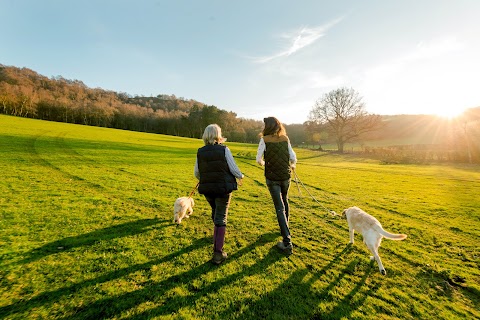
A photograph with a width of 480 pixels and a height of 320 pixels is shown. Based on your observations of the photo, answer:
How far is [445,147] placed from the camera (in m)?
36.7

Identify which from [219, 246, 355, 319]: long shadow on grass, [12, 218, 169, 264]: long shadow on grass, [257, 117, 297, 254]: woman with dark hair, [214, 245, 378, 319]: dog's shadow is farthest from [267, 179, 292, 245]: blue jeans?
[12, 218, 169, 264]: long shadow on grass

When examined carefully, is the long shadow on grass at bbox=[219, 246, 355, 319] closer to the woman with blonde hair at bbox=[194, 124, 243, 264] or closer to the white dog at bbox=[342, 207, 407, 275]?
the white dog at bbox=[342, 207, 407, 275]

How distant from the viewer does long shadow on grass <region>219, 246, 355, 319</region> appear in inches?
139

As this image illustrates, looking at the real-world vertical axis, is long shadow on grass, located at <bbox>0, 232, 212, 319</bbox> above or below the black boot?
below

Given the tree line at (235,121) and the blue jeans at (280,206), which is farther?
the tree line at (235,121)

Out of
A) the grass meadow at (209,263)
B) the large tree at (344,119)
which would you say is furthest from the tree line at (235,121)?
the grass meadow at (209,263)

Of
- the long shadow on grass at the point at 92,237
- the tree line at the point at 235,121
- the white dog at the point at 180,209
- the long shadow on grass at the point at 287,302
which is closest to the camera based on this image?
the long shadow on grass at the point at 287,302

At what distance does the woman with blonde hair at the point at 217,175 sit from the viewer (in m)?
4.64

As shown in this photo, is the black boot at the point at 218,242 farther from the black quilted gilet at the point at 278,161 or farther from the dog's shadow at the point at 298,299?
the black quilted gilet at the point at 278,161

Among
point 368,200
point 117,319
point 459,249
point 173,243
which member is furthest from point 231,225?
point 368,200

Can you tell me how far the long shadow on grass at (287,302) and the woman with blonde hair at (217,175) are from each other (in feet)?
4.34

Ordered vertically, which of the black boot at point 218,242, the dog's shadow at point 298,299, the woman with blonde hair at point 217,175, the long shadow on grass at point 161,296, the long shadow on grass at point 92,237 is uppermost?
the woman with blonde hair at point 217,175

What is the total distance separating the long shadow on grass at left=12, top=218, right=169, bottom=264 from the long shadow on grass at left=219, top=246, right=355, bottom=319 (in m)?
3.89

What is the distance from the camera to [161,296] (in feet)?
12.5
